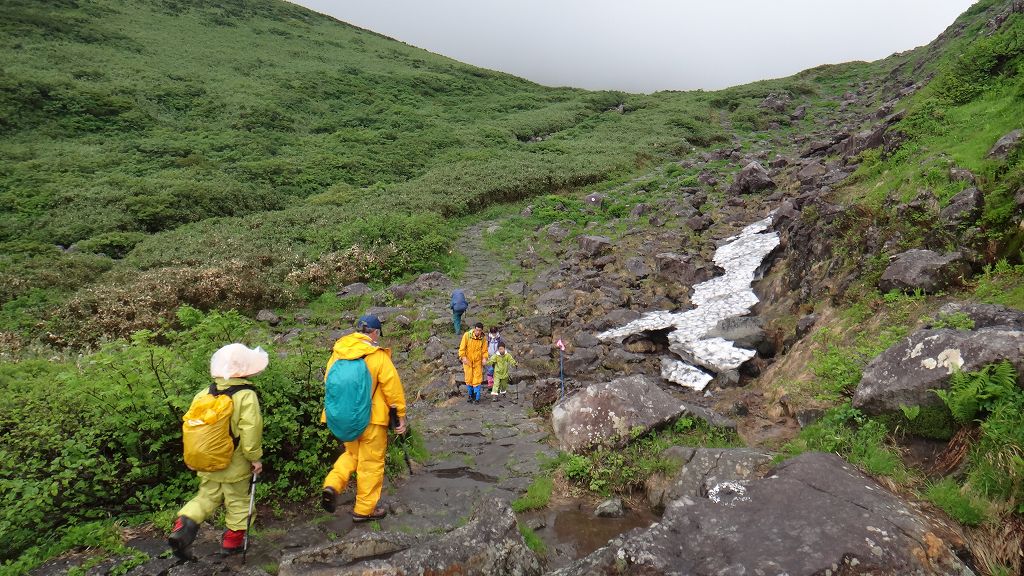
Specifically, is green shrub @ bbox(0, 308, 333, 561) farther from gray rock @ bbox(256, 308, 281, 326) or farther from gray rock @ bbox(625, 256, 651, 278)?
gray rock @ bbox(625, 256, 651, 278)

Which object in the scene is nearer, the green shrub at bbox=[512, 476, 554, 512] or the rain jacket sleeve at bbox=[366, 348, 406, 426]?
the rain jacket sleeve at bbox=[366, 348, 406, 426]

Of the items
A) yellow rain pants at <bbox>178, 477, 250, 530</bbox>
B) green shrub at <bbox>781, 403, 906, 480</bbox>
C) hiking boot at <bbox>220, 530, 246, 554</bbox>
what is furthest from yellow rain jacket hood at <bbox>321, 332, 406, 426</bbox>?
green shrub at <bbox>781, 403, 906, 480</bbox>

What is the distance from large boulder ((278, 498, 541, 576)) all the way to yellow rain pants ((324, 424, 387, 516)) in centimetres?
99

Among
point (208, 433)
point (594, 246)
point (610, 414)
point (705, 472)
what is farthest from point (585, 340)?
point (208, 433)

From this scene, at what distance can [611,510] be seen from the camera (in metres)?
6.05

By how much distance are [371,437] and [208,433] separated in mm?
1682

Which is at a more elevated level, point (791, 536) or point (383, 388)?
point (383, 388)

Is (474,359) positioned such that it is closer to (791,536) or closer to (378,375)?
(378,375)

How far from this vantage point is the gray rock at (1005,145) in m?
9.12

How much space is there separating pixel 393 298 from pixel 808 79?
68223mm

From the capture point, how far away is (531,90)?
72.8m

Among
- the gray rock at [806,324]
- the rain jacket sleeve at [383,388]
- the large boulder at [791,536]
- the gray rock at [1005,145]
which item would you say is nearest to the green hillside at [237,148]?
the rain jacket sleeve at [383,388]

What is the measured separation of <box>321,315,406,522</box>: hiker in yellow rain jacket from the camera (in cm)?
573

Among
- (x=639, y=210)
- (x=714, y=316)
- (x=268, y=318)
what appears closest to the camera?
(x=714, y=316)
